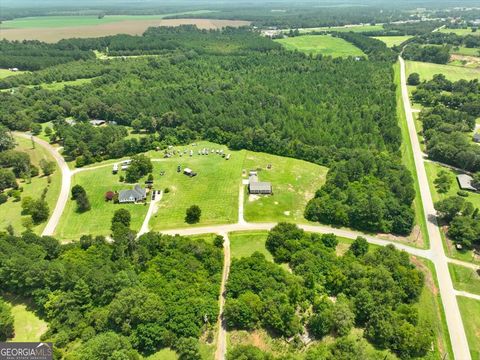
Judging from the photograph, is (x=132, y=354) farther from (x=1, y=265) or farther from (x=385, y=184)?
(x=385, y=184)

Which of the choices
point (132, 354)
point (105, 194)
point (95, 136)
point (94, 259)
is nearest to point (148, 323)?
point (132, 354)

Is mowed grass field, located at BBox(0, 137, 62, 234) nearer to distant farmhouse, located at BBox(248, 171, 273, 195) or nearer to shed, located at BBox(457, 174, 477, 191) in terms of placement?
distant farmhouse, located at BBox(248, 171, 273, 195)

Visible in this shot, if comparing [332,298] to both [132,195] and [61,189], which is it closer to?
[132,195]

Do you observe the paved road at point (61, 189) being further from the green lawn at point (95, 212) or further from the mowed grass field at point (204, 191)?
the mowed grass field at point (204, 191)

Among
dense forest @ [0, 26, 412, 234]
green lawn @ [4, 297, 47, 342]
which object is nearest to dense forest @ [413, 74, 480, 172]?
dense forest @ [0, 26, 412, 234]

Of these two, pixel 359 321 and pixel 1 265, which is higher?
pixel 1 265

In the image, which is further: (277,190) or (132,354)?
(277,190)

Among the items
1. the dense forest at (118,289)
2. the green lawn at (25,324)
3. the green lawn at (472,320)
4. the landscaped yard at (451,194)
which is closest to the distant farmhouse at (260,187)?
the dense forest at (118,289)
